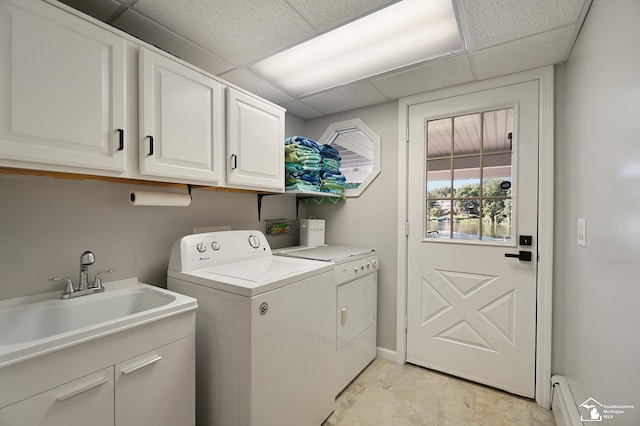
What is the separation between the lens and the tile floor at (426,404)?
5.72ft

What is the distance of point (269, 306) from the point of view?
1324mm

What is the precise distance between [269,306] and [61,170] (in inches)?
39.8

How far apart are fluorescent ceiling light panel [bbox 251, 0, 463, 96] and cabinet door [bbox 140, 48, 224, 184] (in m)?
0.55

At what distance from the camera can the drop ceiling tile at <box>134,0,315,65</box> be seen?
1.30 metres

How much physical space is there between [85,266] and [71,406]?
24.9 inches

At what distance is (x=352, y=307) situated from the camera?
213 centimetres

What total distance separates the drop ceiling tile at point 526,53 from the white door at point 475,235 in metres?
0.15

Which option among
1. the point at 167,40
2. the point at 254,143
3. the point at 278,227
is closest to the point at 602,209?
the point at 254,143

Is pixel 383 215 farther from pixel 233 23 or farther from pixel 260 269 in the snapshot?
pixel 233 23

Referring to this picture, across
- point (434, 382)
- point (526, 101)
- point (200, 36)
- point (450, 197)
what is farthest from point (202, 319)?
point (526, 101)

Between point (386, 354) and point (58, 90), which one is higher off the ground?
point (58, 90)

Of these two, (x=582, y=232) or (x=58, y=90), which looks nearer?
(x=58, y=90)

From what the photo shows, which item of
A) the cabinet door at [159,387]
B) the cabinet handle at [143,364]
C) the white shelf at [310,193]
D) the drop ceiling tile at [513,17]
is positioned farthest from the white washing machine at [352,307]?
the drop ceiling tile at [513,17]

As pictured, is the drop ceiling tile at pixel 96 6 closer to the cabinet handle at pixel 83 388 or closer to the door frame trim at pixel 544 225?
the cabinet handle at pixel 83 388
